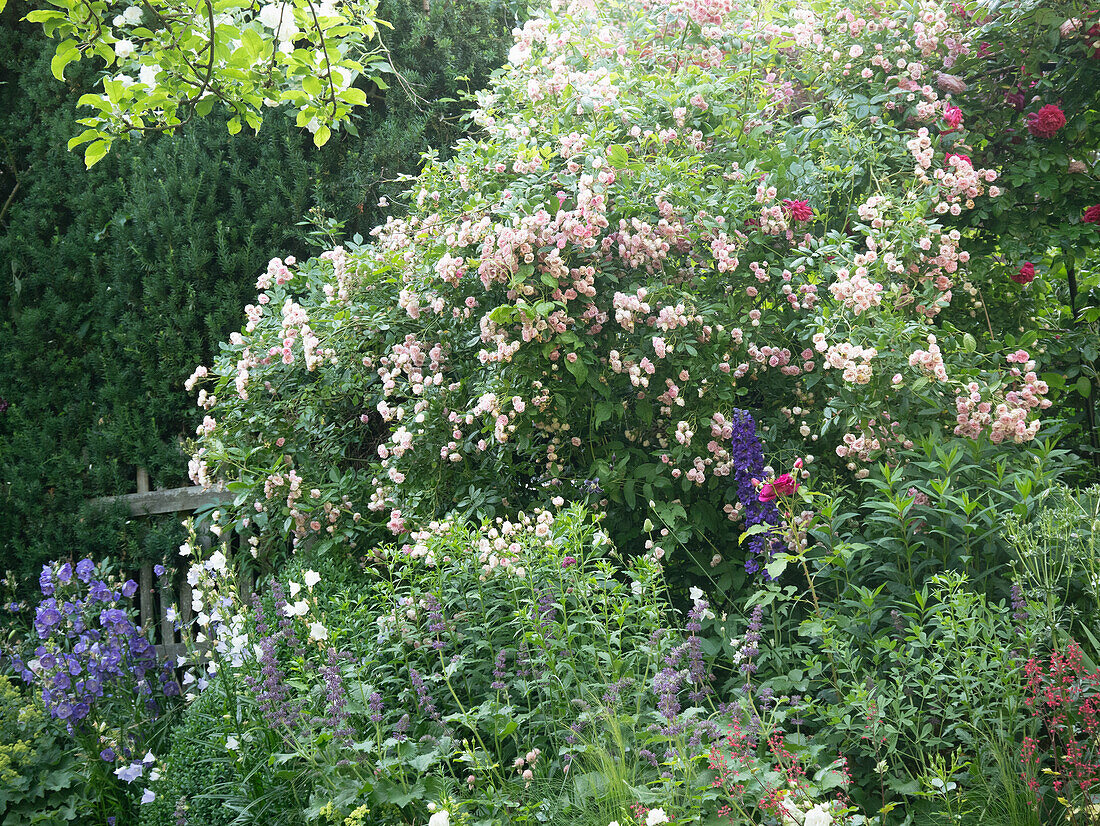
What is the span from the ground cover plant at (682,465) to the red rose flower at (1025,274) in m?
0.01

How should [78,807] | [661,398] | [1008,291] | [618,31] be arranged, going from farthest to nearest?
[618,31], [1008,291], [78,807], [661,398]

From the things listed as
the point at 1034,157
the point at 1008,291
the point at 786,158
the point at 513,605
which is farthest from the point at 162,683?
the point at 1034,157

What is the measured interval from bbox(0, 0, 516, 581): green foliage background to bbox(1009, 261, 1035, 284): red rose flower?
315cm

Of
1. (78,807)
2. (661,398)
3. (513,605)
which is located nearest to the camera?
(513,605)

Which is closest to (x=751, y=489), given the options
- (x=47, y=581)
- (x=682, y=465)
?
(x=682, y=465)

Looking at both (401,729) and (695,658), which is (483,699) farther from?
(695,658)

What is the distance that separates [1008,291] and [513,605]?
9.10 feet

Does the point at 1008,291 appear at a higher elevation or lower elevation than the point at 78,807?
higher

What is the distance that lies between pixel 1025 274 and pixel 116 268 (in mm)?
4643

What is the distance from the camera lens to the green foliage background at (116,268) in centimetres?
456

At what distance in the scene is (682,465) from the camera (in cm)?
306

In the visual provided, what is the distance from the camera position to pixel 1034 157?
139 inches

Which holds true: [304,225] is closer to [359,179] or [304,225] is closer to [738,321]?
[359,179]

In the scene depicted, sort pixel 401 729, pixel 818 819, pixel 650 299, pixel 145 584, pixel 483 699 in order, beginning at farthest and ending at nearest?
pixel 145 584 → pixel 650 299 → pixel 483 699 → pixel 401 729 → pixel 818 819
